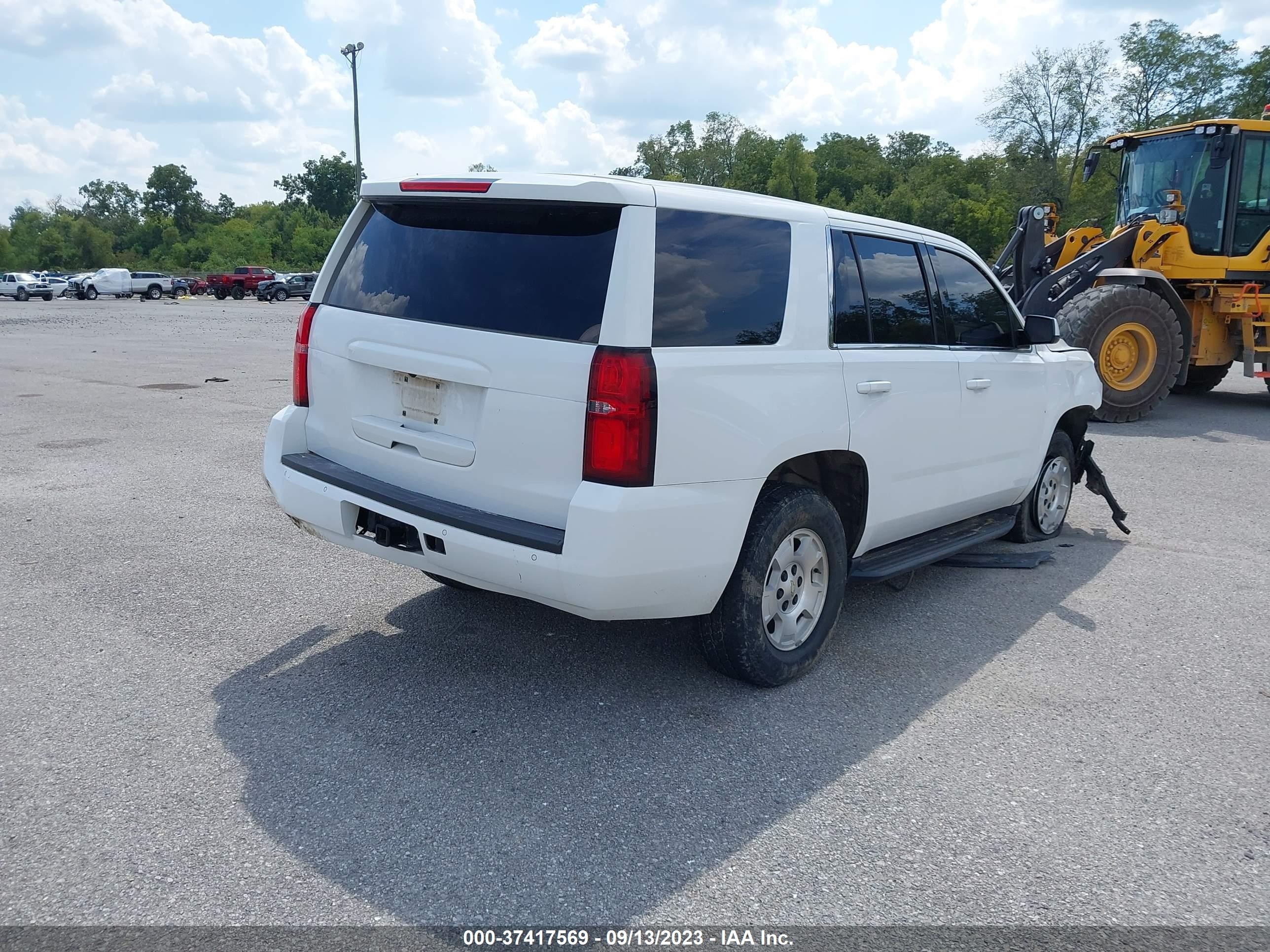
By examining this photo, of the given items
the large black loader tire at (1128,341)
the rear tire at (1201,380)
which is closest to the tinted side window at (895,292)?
the large black loader tire at (1128,341)

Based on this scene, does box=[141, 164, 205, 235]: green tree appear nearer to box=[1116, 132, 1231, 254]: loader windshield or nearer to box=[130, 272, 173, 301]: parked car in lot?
box=[130, 272, 173, 301]: parked car in lot

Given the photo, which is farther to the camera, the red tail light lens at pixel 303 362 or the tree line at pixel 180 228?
the tree line at pixel 180 228

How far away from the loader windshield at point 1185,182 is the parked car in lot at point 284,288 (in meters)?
47.4

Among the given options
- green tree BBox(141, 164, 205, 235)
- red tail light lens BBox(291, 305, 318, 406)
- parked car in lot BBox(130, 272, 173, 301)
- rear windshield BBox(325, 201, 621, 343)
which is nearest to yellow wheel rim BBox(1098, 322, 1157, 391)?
rear windshield BBox(325, 201, 621, 343)

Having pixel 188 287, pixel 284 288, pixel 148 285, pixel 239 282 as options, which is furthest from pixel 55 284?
pixel 284 288

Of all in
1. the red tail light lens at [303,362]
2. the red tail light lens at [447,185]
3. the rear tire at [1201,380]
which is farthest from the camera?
the rear tire at [1201,380]

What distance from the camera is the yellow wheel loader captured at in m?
11.8

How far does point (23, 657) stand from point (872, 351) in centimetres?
398

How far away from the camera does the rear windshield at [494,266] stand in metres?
3.52

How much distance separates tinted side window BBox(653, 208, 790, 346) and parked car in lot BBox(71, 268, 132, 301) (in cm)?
6256

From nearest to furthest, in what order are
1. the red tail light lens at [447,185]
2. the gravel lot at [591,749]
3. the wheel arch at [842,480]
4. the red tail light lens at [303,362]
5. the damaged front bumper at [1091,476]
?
the gravel lot at [591,749], the red tail light lens at [447,185], the wheel arch at [842,480], the red tail light lens at [303,362], the damaged front bumper at [1091,476]

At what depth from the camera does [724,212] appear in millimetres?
3848

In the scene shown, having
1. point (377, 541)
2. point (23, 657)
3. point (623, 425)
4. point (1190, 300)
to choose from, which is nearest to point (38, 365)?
point (23, 657)

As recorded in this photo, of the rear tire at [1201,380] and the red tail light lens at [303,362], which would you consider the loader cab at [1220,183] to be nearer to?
the rear tire at [1201,380]
